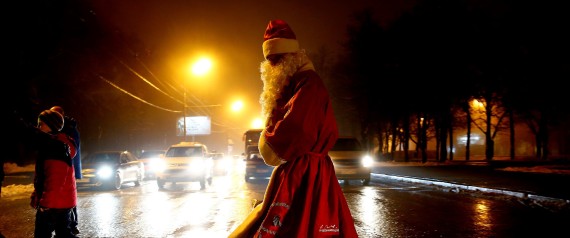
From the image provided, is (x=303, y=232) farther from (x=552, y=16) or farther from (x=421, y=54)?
(x=421, y=54)

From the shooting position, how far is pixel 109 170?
1950 cm

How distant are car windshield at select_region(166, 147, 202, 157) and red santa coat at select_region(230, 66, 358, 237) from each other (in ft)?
61.9

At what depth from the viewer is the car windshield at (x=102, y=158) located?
20578 millimetres

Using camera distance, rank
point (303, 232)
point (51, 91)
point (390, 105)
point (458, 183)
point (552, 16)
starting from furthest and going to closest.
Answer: point (390, 105), point (51, 91), point (552, 16), point (458, 183), point (303, 232)

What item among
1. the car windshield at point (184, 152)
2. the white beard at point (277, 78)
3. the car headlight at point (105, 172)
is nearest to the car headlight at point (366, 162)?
the car windshield at point (184, 152)

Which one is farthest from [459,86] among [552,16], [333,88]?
[333,88]

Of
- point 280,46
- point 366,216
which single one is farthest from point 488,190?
point 280,46

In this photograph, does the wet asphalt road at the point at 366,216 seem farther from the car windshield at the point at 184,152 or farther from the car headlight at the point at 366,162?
the car windshield at the point at 184,152

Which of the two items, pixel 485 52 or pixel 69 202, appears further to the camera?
pixel 485 52

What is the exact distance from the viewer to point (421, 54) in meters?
33.8

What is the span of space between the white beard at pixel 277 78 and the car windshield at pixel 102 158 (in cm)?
1865

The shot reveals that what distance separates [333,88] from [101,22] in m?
19.5

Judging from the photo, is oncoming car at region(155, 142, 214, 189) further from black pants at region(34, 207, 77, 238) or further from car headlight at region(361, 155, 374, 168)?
black pants at region(34, 207, 77, 238)

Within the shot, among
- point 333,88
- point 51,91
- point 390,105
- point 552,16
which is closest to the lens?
point 552,16
